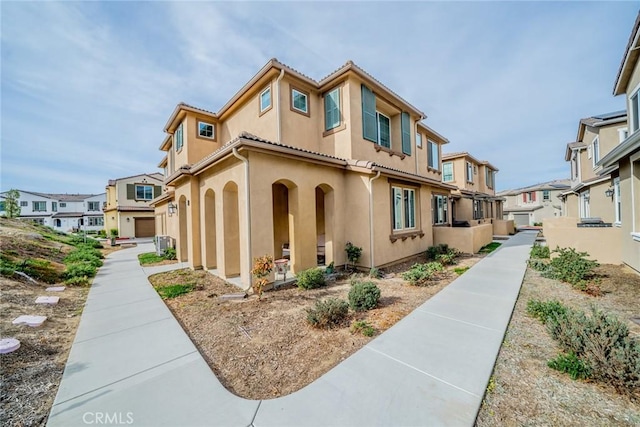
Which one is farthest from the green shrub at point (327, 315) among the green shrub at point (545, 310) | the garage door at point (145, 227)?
the garage door at point (145, 227)

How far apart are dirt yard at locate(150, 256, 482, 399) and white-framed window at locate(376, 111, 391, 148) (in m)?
7.41

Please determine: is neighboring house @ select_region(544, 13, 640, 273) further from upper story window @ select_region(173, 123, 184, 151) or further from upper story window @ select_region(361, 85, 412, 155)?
upper story window @ select_region(173, 123, 184, 151)

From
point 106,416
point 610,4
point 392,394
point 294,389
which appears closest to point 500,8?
point 610,4

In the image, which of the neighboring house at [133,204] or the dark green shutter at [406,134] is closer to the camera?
the dark green shutter at [406,134]

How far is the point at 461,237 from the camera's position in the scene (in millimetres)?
12844

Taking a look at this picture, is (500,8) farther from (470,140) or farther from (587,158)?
(470,140)

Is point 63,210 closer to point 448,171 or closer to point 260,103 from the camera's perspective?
point 260,103

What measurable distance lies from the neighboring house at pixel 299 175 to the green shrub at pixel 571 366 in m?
5.79

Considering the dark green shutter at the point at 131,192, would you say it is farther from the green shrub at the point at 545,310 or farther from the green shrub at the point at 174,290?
the green shrub at the point at 545,310

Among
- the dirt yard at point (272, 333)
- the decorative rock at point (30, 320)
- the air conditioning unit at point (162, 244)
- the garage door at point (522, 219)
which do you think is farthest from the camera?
the garage door at point (522, 219)

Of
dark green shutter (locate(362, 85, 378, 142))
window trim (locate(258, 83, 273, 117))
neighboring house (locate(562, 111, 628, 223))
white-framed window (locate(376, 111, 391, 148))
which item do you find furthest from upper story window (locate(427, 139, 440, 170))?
window trim (locate(258, 83, 273, 117))

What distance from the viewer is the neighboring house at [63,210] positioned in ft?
143

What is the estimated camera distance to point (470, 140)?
25.4 metres

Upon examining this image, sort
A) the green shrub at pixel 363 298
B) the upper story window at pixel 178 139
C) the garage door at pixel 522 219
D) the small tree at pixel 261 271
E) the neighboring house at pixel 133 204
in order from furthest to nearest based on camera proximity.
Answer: the garage door at pixel 522 219 < the neighboring house at pixel 133 204 < the upper story window at pixel 178 139 < the small tree at pixel 261 271 < the green shrub at pixel 363 298
